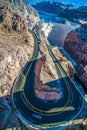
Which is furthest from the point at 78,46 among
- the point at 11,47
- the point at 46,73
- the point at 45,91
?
the point at 45,91

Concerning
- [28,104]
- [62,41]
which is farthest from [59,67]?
[62,41]

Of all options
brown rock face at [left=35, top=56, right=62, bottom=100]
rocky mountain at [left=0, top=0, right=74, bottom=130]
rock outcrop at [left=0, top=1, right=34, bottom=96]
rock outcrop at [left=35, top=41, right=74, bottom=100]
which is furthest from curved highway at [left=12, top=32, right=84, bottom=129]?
rock outcrop at [left=0, top=1, right=34, bottom=96]

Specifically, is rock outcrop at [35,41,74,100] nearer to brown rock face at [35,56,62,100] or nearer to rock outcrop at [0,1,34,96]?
brown rock face at [35,56,62,100]

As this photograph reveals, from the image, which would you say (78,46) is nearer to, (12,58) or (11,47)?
(11,47)

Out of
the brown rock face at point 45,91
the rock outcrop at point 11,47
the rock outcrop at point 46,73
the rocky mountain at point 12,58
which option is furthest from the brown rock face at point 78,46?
the brown rock face at point 45,91

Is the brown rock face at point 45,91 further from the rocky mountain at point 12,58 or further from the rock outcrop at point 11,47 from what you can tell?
the rock outcrop at point 11,47

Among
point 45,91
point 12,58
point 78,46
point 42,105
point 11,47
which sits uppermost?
point 11,47
